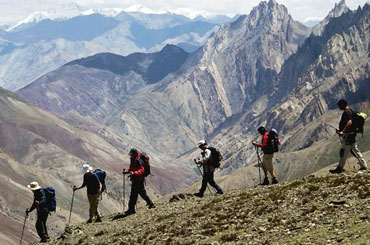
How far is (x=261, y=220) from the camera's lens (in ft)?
74.4

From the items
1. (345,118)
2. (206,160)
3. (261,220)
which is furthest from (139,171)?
(345,118)

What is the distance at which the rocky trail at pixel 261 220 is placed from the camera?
1938 centimetres

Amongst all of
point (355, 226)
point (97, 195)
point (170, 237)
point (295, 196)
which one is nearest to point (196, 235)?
point (170, 237)

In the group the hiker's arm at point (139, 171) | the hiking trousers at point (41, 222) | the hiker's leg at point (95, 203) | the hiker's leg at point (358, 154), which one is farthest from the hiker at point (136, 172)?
the hiker's leg at point (358, 154)

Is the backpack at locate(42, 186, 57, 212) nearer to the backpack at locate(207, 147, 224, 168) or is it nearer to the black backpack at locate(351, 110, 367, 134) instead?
the backpack at locate(207, 147, 224, 168)

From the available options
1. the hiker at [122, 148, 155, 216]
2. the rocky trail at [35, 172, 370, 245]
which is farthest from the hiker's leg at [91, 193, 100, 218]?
the hiker at [122, 148, 155, 216]

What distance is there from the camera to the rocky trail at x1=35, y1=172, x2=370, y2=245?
63.6ft

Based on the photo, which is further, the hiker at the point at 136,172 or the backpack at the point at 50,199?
the hiker at the point at 136,172

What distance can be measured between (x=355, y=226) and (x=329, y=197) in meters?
4.84

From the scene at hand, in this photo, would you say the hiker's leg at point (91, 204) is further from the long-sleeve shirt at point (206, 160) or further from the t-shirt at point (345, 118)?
the t-shirt at point (345, 118)

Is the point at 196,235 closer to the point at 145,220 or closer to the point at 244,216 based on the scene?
→ the point at 244,216

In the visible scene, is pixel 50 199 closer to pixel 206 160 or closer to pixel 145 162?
pixel 145 162

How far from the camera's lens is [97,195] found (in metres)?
31.8

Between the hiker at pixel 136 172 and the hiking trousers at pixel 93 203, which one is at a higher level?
the hiker at pixel 136 172
